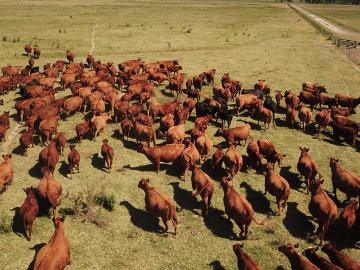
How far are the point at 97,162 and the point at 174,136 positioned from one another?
323 centimetres

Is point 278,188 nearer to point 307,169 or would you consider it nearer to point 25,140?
point 307,169

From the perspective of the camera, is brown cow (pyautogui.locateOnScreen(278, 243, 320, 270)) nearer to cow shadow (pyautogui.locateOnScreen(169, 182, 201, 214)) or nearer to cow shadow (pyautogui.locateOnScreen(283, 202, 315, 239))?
cow shadow (pyautogui.locateOnScreen(283, 202, 315, 239))

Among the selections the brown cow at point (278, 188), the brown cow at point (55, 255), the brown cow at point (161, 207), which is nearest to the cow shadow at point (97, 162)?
the brown cow at point (161, 207)

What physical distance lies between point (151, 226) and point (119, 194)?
194 centimetres

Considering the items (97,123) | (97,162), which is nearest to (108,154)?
(97,162)

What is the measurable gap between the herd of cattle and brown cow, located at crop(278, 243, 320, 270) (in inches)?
0.9

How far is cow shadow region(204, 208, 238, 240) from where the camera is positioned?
448 inches

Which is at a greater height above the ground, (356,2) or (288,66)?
(356,2)

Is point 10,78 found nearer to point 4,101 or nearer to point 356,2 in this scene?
point 4,101

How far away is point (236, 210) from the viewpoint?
11.1 metres

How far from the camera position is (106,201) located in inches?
480

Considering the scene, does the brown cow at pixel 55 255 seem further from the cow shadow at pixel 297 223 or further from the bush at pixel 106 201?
the cow shadow at pixel 297 223

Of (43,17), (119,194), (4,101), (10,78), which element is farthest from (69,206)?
(43,17)

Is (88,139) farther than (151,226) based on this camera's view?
Yes
